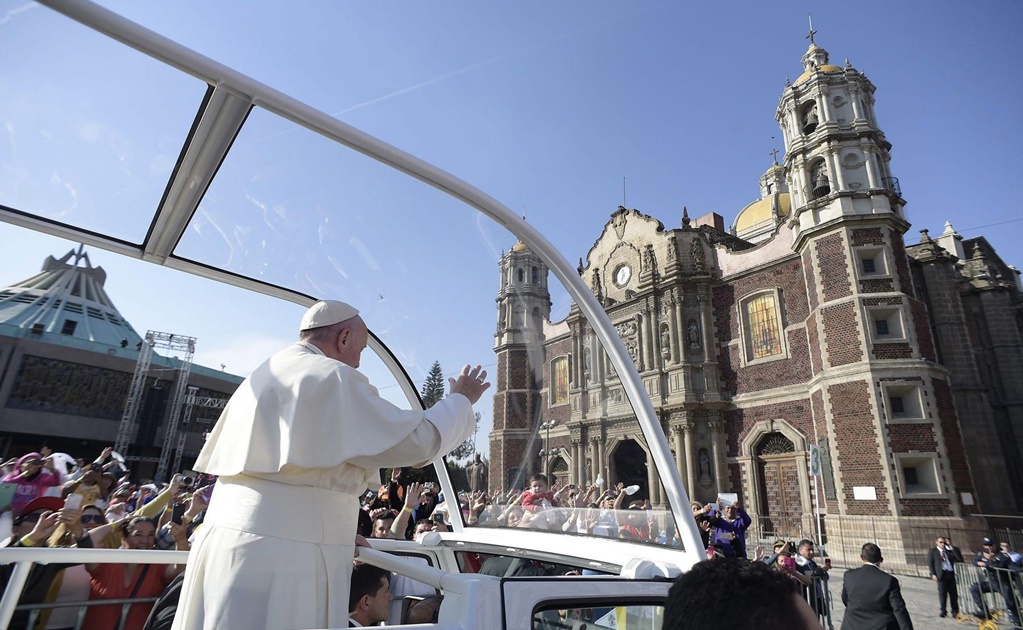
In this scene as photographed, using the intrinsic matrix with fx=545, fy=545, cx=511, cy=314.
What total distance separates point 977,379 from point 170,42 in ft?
100

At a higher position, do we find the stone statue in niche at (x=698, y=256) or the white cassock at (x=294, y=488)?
the stone statue in niche at (x=698, y=256)

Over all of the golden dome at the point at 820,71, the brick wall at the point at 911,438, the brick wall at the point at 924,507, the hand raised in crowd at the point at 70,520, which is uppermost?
the golden dome at the point at 820,71

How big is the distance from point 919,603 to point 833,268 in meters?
11.6

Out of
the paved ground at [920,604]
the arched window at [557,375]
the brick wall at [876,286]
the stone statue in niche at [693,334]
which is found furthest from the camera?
the stone statue in niche at [693,334]

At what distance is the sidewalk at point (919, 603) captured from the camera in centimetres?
1036

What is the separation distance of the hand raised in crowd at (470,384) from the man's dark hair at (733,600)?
1.23 metres

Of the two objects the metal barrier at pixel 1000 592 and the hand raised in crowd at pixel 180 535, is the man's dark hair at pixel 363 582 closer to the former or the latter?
the hand raised in crowd at pixel 180 535

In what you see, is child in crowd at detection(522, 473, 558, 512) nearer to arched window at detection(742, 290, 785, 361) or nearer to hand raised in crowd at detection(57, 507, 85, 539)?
hand raised in crowd at detection(57, 507, 85, 539)

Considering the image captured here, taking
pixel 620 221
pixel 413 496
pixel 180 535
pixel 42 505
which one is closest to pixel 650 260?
pixel 620 221

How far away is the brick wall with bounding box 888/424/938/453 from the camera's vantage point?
679 inches

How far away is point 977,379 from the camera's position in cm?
2359

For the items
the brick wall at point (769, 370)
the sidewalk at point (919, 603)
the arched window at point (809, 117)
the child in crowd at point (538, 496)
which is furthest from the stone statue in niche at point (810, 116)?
the child in crowd at point (538, 496)

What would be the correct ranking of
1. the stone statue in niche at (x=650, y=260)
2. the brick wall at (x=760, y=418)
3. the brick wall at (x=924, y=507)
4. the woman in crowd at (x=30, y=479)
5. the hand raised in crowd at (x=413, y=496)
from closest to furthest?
1. the hand raised in crowd at (x=413, y=496)
2. the woman in crowd at (x=30, y=479)
3. the brick wall at (x=924, y=507)
4. the brick wall at (x=760, y=418)
5. the stone statue in niche at (x=650, y=260)

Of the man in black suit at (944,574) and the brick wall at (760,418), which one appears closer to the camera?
the man in black suit at (944,574)
